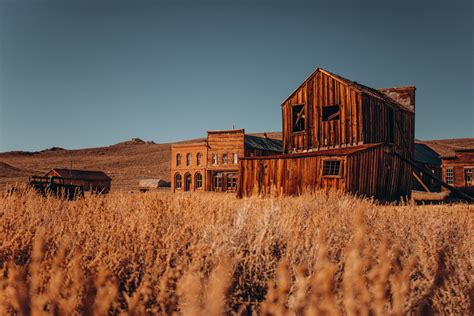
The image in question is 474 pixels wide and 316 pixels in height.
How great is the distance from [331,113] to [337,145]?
284 centimetres

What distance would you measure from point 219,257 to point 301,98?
20.8m

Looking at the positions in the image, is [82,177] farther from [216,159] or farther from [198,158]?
[216,159]

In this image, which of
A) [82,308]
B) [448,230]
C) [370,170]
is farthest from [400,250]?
[370,170]

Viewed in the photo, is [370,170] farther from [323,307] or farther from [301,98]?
[323,307]

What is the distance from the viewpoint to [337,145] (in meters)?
21.6

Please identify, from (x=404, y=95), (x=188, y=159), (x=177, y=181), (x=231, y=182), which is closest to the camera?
(x=404, y=95)

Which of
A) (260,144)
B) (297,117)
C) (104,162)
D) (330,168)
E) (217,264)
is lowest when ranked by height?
(217,264)

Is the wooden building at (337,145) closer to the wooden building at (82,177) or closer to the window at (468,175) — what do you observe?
the window at (468,175)

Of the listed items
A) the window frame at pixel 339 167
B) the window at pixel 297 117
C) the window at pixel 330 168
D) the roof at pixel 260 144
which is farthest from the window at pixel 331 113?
the roof at pixel 260 144

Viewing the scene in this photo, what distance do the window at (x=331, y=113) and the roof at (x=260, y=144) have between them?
53.5 ft

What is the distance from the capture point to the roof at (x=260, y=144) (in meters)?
39.6

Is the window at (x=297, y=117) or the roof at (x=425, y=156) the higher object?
the window at (x=297, y=117)

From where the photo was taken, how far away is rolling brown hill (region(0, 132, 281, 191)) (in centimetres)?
5763

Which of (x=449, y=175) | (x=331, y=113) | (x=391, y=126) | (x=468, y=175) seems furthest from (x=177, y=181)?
Result: (x=468, y=175)
